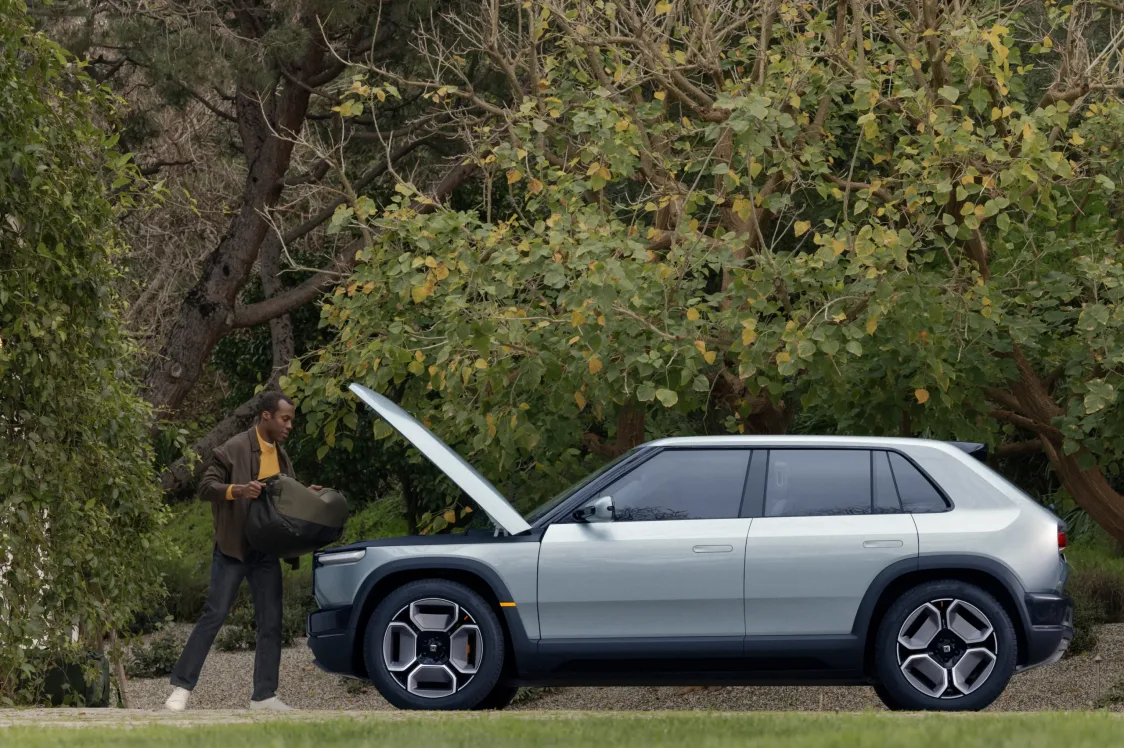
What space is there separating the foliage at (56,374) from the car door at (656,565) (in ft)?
10.3

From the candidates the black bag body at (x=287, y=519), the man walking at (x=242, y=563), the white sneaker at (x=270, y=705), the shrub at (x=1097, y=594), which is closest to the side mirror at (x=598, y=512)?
the black bag body at (x=287, y=519)

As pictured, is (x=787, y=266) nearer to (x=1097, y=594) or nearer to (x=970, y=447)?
(x=970, y=447)

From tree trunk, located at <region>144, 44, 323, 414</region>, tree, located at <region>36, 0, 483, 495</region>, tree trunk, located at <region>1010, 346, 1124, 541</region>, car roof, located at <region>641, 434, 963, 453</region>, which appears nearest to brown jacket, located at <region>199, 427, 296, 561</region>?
car roof, located at <region>641, 434, 963, 453</region>

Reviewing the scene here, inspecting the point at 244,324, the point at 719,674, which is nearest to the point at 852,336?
the point at 719,674

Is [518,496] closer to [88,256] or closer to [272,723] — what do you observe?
[88,256]

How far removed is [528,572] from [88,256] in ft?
11.8

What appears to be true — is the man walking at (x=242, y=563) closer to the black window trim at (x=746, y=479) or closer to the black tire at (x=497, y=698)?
the black tire at (x=497, y=698)

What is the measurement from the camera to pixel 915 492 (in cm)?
842

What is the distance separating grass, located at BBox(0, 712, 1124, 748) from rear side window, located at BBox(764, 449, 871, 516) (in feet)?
4.28

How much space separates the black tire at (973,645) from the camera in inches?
322

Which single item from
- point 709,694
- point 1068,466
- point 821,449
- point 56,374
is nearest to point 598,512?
point 821,449

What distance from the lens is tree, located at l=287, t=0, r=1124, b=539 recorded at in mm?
10445

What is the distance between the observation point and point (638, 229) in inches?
461

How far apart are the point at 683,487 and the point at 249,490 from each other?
2.45m
